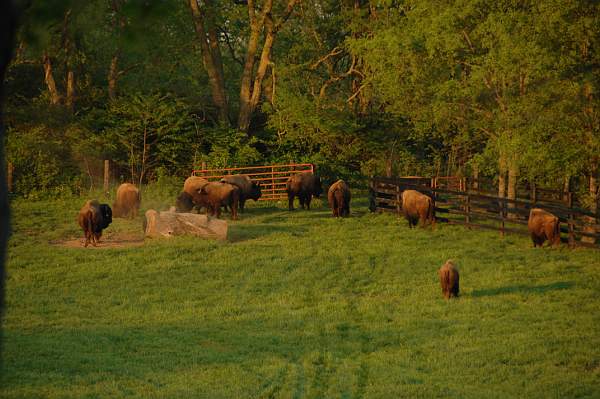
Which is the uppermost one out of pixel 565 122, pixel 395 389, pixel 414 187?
pixel 565 122

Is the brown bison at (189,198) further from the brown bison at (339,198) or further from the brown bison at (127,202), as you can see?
the brown bison at (339,198)

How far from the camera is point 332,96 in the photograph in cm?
3959

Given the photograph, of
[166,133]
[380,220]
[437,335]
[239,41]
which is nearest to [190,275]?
[437,335]

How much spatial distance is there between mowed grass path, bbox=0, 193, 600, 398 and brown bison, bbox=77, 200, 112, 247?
81cm

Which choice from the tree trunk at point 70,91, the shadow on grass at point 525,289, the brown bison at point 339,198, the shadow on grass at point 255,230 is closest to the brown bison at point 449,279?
the shadow on grass at point 525,289

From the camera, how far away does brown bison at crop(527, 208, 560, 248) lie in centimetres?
2305

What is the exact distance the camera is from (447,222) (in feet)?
88.9

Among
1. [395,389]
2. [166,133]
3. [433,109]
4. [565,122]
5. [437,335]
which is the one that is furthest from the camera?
[166,133]

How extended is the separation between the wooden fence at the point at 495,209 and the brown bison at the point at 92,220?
10.4m

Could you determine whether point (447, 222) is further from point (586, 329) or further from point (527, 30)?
point (586, 329)

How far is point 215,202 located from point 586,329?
15638 mm

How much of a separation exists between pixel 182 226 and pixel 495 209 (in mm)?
9540

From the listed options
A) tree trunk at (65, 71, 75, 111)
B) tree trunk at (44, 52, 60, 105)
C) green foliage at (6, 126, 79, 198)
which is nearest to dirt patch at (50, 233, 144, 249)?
green foliage at (6, 126, 79, 198)

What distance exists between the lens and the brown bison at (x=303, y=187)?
3078 cm
